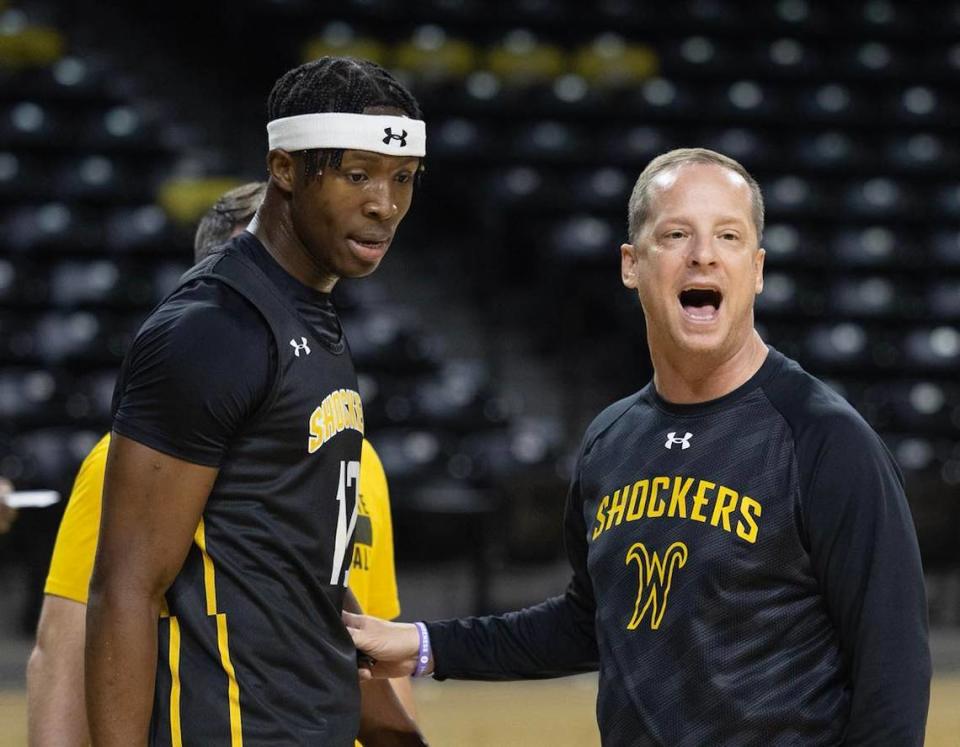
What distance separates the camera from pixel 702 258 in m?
2.16

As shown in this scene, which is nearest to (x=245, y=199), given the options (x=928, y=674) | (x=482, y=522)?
(x=928, y=674)

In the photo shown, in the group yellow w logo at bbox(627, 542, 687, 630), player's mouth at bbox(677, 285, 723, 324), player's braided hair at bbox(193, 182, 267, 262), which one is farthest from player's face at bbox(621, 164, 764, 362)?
player's braided hair at bbox(193, 182, 267, 262)

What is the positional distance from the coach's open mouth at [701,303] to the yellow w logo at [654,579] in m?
0.34

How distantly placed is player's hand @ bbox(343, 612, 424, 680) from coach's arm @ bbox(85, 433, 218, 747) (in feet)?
1.74

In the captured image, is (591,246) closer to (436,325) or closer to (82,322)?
(436,325)

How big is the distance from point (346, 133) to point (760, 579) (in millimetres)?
865

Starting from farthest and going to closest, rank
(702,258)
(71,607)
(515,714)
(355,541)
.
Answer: (515,714) < (355,541) < (71,607) < (702,258)

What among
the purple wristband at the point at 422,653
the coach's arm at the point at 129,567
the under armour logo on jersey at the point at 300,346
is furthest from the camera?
the purple wristband at the point at 422,653

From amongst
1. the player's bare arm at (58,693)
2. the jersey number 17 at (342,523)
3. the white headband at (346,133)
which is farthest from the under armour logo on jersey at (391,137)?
the player's bare arm at (58,693)

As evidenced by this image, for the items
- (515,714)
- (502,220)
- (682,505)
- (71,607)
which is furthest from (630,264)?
(502,220)

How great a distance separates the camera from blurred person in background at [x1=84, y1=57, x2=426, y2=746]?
6.05 feet

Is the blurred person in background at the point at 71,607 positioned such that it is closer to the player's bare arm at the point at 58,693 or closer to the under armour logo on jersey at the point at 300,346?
the player's bare arm at the point at 58,693

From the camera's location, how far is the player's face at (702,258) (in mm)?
2174

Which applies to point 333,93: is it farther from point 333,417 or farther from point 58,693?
point 58,693
